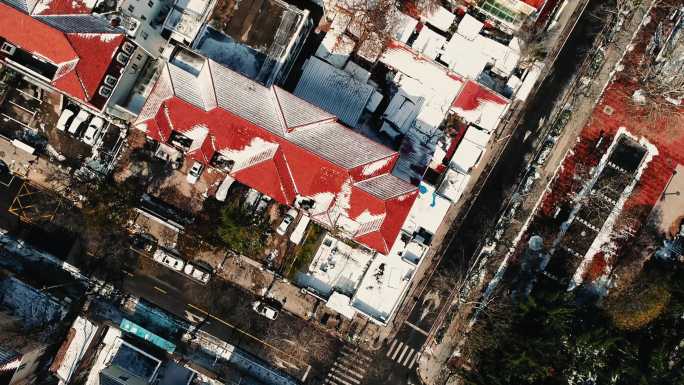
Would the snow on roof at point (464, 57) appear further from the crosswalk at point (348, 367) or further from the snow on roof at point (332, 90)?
the crosswalk at point (348, 367)

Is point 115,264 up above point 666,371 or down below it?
below

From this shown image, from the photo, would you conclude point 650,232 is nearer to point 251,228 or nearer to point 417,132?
point 417,132

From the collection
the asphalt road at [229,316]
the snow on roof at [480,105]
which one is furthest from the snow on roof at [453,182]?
the asphalt road at [229,316]

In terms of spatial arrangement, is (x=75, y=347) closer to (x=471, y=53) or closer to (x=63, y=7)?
(x=63, y=7)

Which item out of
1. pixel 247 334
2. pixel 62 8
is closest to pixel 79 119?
pixel 62 8

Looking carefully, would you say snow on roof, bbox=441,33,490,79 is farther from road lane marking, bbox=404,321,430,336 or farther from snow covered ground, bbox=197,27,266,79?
road lane marking, bbox=404,321,430,336

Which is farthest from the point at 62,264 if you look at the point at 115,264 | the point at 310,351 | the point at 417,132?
the point at 417,132
